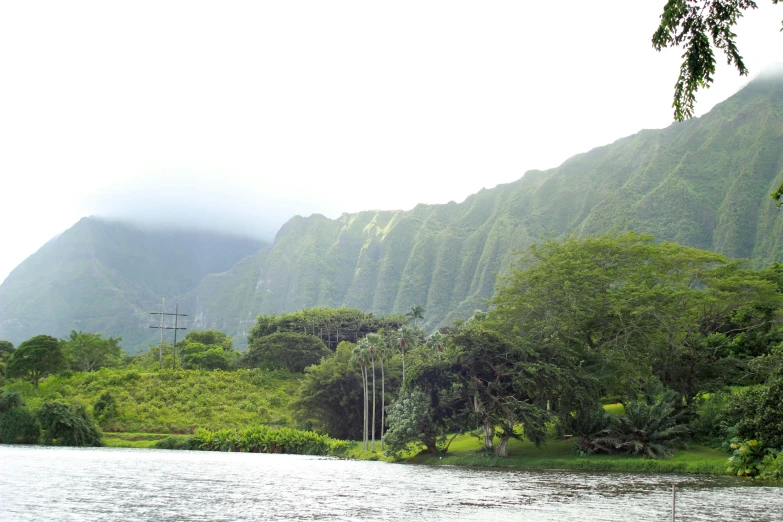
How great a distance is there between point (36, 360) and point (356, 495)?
3137 inches

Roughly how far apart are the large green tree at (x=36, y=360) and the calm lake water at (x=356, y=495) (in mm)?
53248

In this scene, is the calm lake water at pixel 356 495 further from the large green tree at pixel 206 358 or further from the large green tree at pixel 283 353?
the large green tree at pixel 283 353

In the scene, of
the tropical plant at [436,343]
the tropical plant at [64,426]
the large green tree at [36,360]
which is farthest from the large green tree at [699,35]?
the large green tree at [36,360]

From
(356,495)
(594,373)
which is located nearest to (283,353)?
(594,373)

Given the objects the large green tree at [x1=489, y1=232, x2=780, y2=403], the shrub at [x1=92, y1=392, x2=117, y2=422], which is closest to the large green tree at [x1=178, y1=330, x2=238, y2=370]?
the shrub at [x1=92, y1=392, x2=117, y2=422]

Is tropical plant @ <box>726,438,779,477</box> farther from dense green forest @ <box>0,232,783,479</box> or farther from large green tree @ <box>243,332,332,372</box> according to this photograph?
large green tree @ <box>243,332,332,372</box>

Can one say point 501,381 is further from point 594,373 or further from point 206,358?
point 206,358

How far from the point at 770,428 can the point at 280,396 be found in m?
71.8

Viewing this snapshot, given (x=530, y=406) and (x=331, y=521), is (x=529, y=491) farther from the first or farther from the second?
(x=530, y=406)

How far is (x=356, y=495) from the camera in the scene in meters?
30.3

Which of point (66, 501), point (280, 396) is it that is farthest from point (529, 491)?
point (280, 396)

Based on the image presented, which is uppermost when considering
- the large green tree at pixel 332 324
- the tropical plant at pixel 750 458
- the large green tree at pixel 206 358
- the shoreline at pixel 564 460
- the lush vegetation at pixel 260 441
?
the large green tree at pixel 332 324

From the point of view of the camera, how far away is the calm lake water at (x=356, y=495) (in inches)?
913

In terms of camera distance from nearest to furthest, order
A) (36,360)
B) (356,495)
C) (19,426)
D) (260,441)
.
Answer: (356,495), (19,426), (260,441), (36,360)
